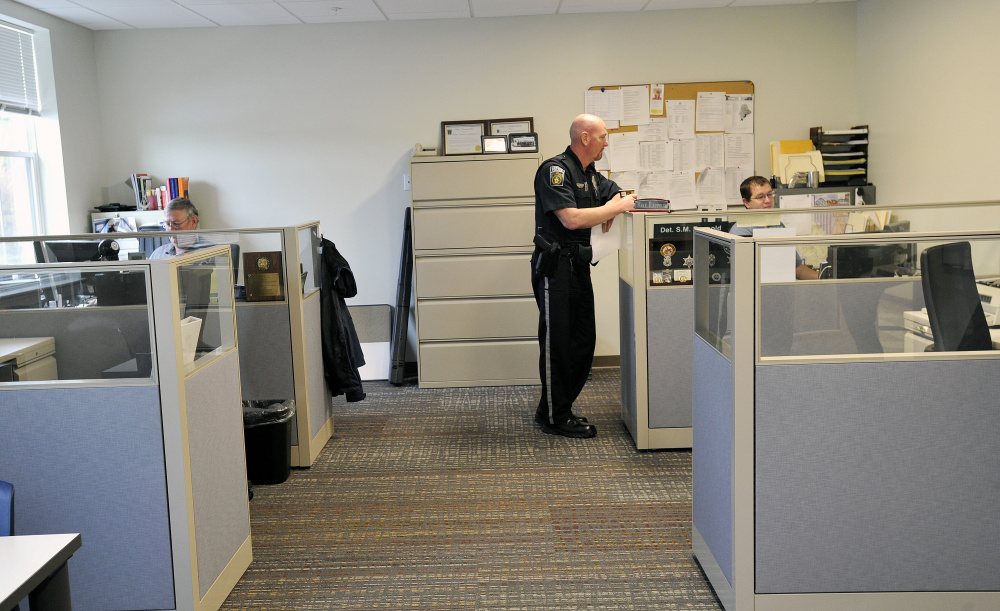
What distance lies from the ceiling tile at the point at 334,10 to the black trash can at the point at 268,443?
2593mm

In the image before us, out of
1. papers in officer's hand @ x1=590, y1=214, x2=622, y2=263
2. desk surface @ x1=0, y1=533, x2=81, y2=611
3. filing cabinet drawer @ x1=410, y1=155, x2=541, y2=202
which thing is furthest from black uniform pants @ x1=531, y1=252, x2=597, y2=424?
desk surface @ x1=0, y1=533, x2=81, y2=611

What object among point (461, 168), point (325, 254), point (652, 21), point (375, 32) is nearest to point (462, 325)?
point (461, 168)

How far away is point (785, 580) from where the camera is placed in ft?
7.12

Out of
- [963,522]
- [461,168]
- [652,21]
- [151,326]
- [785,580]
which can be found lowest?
[785,580]

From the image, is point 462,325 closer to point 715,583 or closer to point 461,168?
point 461,168

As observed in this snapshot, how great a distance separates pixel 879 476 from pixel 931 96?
3277 mm

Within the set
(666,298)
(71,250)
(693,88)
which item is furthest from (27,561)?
(693,88)

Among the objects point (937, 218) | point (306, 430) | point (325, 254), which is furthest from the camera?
point (937, 218)

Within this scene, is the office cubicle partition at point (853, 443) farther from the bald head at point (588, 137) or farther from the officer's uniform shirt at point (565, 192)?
the bald head at point (588, 137)

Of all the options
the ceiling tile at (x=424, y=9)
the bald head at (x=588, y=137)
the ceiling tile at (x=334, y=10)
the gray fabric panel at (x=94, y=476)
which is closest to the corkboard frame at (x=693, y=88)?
the ceiling tile at (x=424, y=9)

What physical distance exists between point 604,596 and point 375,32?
4227mm

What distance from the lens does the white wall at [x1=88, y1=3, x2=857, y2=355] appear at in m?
5.43

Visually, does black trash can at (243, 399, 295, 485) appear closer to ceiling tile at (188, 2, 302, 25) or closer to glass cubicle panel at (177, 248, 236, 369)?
glass cubicle panel at (177, 248, 236, 369)

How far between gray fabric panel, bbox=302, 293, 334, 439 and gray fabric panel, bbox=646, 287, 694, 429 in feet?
5.24
